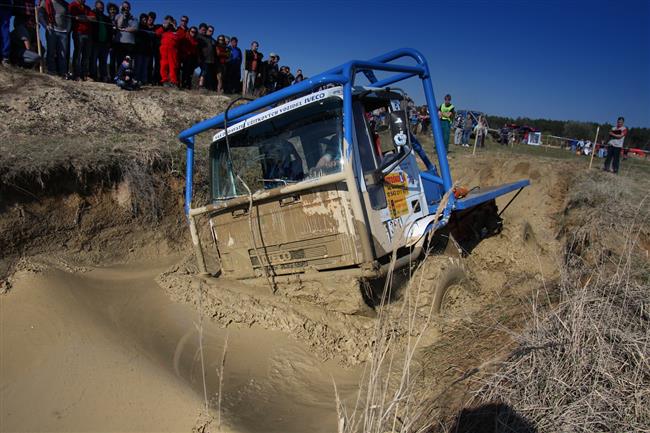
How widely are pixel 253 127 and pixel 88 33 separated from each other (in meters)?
6.19

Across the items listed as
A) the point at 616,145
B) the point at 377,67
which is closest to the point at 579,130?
the point at 616,145

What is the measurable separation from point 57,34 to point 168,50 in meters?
2.22

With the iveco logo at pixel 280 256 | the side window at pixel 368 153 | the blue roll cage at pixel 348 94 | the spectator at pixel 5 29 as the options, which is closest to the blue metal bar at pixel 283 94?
the blue roll cage at pixel 348 94

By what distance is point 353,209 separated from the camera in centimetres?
374

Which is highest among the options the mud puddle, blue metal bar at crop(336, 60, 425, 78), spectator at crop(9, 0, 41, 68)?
spectator at crop(9, 0, 41, 68)

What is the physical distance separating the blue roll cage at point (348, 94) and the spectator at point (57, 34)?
5300 mm

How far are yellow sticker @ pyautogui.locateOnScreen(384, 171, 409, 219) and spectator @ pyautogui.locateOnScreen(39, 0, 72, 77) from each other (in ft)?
24.3

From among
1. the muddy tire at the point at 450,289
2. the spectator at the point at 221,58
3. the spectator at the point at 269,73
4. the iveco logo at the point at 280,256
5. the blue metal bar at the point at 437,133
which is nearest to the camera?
the iveco logo at the point at 280,256

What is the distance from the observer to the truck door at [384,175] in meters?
3.93

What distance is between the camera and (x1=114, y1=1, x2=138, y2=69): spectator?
9.05 metres

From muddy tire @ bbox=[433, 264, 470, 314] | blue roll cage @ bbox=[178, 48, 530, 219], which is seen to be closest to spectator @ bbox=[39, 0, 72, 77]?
blue roll cage @ bbox=[178, 48, 530, 219]

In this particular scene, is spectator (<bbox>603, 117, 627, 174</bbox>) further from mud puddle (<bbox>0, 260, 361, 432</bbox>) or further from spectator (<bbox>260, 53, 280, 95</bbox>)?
mud puddle (<bbox>0, 260, 361, 432</bbox>)

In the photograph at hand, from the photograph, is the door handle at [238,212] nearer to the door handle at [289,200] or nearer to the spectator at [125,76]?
the door handle at [289,200]

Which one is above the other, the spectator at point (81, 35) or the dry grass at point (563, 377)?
the spectator at point (81, 35)
